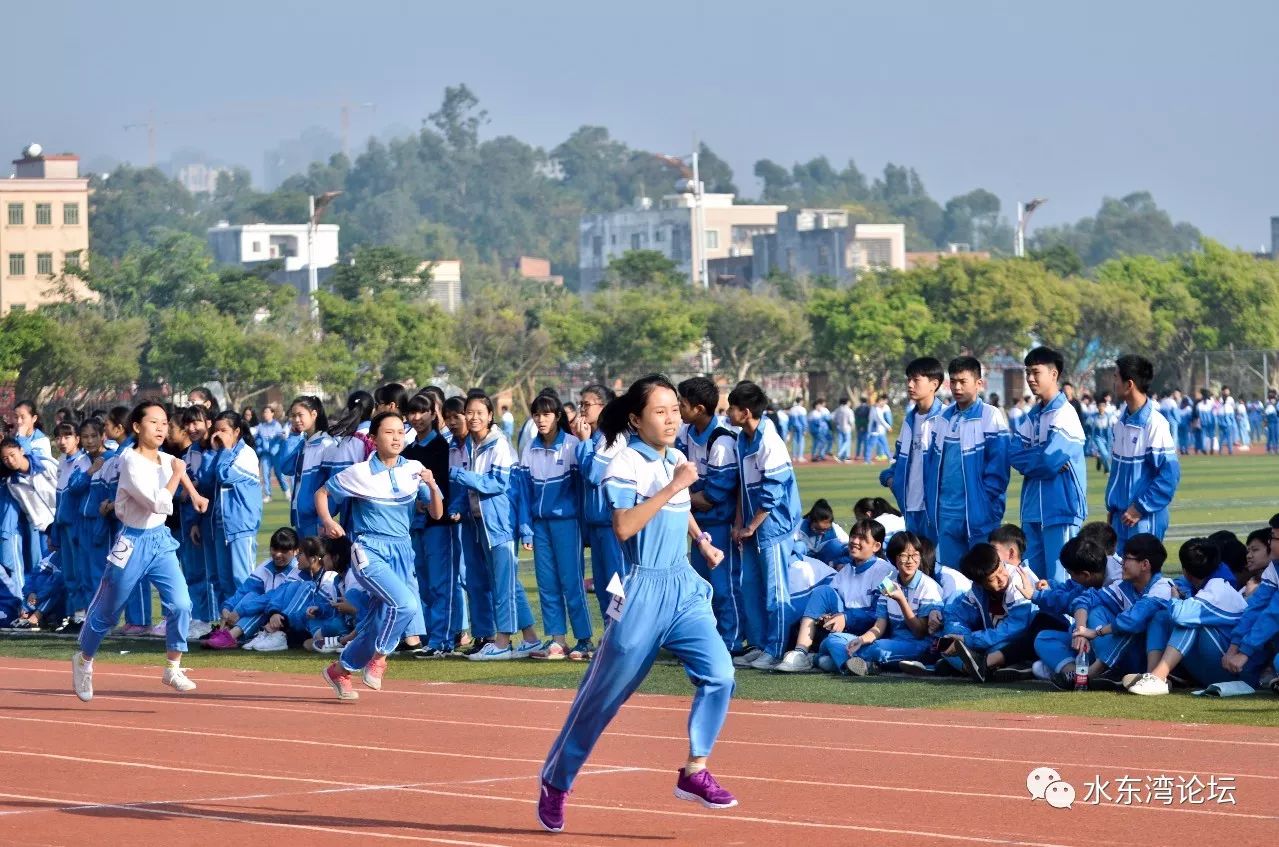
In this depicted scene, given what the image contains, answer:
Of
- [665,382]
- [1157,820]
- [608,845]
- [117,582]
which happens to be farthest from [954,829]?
[117,582]

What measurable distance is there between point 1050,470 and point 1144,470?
2.09ft

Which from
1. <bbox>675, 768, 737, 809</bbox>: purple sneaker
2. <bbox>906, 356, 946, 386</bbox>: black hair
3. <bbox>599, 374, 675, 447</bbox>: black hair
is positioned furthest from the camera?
<bbox>906, 356, 946, 386</bbox>: black hair

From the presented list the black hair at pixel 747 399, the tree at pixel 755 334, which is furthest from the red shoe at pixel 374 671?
the tree at pixel 755 334

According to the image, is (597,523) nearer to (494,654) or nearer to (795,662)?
(494,654)

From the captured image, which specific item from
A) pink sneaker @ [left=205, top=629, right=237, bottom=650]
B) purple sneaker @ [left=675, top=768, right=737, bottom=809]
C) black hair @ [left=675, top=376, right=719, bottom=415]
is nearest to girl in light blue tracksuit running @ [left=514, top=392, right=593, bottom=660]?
black hair @ [left=675, top=376, right=719, bottom=415]

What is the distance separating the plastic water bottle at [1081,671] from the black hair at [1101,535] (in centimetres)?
83

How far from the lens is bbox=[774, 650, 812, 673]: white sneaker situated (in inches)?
494

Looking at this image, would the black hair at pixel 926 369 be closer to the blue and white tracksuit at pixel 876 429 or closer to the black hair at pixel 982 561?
the black hair at pixel 982 561

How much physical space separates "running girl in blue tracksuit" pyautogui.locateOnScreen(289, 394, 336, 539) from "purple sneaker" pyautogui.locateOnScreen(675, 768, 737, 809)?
7.70 m

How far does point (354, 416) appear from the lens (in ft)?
45.4

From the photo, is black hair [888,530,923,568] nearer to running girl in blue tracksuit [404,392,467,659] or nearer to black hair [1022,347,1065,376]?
black hair [1022,347,1065,376]

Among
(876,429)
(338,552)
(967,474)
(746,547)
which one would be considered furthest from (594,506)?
(876,429)

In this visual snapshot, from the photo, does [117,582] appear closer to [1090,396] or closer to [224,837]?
[224,837]

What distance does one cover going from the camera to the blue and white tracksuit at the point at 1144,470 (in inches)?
504
